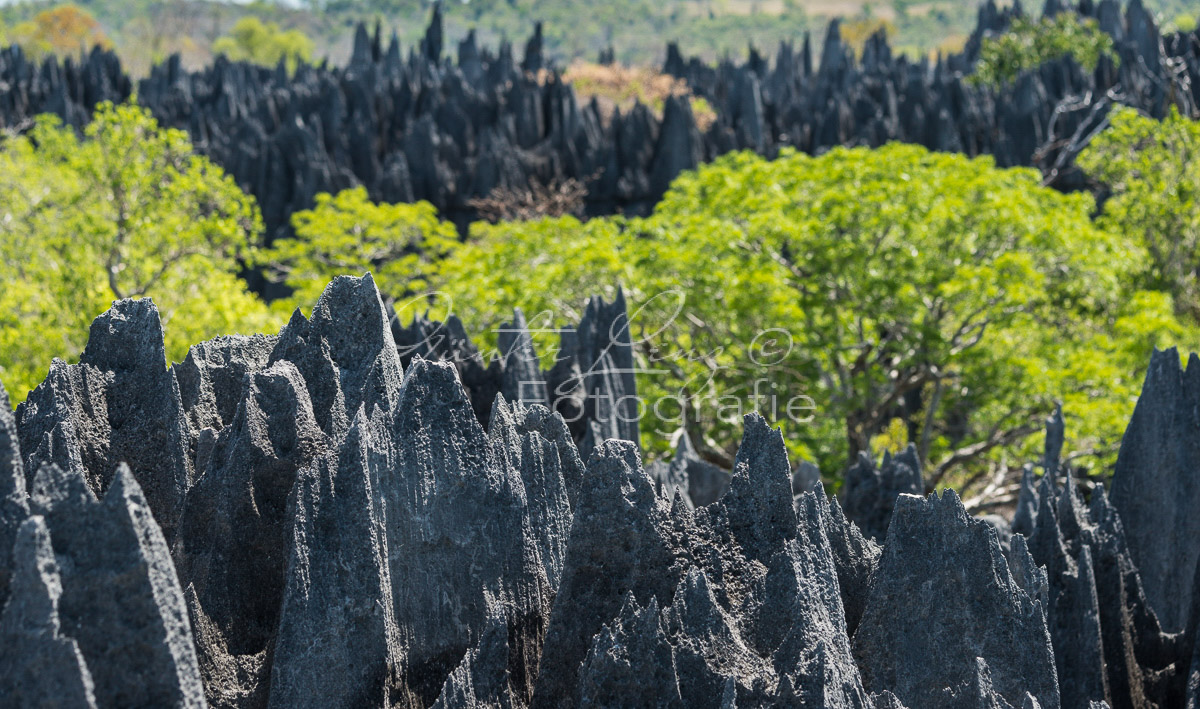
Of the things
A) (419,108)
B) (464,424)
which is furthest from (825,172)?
(419,108)

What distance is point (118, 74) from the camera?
A: 55.8m

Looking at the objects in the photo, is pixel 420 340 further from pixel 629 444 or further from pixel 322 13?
pixel 322 13

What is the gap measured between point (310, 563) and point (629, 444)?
1.35 metres

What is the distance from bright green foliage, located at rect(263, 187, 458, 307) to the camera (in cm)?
2333

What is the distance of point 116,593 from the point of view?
11.4 feet

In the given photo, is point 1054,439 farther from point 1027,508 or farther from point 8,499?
point 8,499

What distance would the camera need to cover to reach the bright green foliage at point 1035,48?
46.3m

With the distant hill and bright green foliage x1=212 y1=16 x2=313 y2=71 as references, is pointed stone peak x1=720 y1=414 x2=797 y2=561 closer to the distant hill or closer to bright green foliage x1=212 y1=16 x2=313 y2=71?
bright green foliage x1=212 y1=16 x2=313 y2=71

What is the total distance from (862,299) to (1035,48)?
38.1 m

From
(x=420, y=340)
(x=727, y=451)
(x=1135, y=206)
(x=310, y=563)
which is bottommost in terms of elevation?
(x=727, y=451)

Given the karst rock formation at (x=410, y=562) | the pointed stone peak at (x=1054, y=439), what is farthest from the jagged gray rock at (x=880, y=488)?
the karst rock formation at (x=410, y=562)

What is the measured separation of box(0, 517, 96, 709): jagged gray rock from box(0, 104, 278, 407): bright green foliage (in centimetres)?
1371

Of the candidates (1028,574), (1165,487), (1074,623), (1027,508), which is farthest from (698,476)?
(1028,574)

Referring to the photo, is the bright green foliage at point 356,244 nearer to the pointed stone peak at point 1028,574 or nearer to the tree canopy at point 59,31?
the pointed stone peak at point 1028,574
